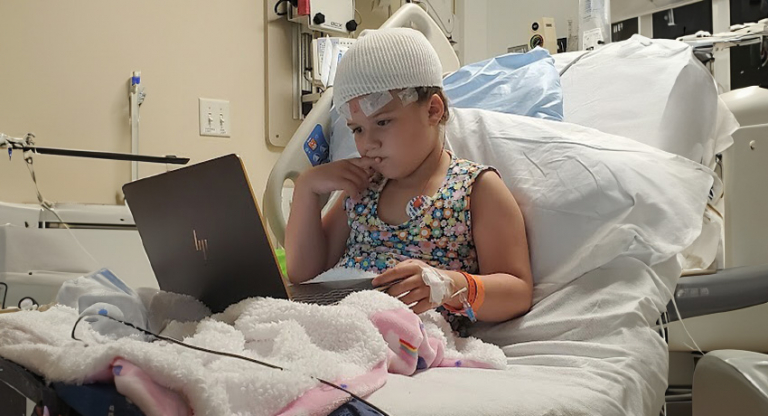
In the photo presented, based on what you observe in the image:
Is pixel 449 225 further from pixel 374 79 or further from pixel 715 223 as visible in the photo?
pixel 715 223

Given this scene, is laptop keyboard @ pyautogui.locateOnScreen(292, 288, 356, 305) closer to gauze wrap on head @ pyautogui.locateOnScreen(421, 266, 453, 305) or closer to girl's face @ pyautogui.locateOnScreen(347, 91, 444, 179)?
gauze wrap on head @ pyautogui.locateOnScreen(421, 266, 453, 305)

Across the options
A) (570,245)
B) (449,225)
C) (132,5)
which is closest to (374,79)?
(449,225)

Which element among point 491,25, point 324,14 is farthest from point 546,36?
point 324,14

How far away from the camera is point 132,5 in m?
2.19

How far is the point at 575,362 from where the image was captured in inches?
33.2

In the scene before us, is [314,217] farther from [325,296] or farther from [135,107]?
[135,107]

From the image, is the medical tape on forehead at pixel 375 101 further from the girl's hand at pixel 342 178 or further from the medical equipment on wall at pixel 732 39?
the medical equipment on wall at pixel 732 39

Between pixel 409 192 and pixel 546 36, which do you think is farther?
pixel 546 36

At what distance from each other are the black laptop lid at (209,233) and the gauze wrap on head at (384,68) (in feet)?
1.27

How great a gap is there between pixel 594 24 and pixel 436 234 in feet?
4.87

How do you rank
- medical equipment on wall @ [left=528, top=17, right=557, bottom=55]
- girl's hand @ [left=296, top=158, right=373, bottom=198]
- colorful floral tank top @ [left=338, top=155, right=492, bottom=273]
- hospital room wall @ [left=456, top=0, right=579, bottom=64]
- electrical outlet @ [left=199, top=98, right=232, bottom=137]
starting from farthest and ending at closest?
hospital room wall @ [left=456, top=0, right=579, bottom=64] → medical equipment on wall @ [left=528, top=17, right=557, bottom=55] → electrical outlet @ [left=199, top=98, right=232, bottom=137] → girl's hand @ [left=296, top=158, right=373, bottom=198] → colorful floral tank top @ [left=338, top=155, right=492, bottom=273]

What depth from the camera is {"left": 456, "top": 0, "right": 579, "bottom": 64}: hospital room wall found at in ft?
9.85

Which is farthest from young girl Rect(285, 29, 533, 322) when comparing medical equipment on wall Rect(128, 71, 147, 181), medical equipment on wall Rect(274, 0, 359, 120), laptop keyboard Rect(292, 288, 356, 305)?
medical equipment on wall Rect(274, 0, 359, 120)

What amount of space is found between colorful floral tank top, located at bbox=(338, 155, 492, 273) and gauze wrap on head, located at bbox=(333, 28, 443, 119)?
0.17 m
